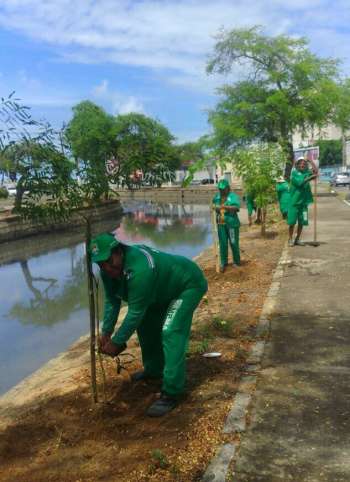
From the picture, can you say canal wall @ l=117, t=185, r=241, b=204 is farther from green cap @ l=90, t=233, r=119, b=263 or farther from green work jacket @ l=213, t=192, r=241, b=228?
green cap @ l=90, t=233, r=119, b=263

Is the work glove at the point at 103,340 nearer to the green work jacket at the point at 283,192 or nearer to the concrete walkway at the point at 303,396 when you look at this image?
the concrete walkway at the point at 303,396

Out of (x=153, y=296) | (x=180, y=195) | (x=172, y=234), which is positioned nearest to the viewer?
(x=153, y=296)

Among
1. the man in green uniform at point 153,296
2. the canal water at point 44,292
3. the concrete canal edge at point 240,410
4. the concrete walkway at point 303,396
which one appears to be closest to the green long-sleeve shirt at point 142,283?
the man in green uniform at point 153,296

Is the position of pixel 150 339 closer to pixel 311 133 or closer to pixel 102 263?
pixel 102 263

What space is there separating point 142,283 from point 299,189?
310 inches

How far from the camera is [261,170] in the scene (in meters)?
14.7

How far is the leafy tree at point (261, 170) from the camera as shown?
14.6 meters

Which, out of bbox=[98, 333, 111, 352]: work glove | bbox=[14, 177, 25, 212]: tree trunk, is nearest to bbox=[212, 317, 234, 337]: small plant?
bbox=[98, 333, 111, 352]: work glove

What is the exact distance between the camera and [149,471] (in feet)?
10.9

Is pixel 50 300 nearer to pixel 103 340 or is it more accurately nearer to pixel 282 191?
pixel 282 191

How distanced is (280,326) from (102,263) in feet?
9.82

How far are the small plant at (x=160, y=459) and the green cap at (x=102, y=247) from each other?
1.37 m

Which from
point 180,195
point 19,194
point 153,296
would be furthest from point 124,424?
point 180,195

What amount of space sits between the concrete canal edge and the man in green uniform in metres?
0.51
